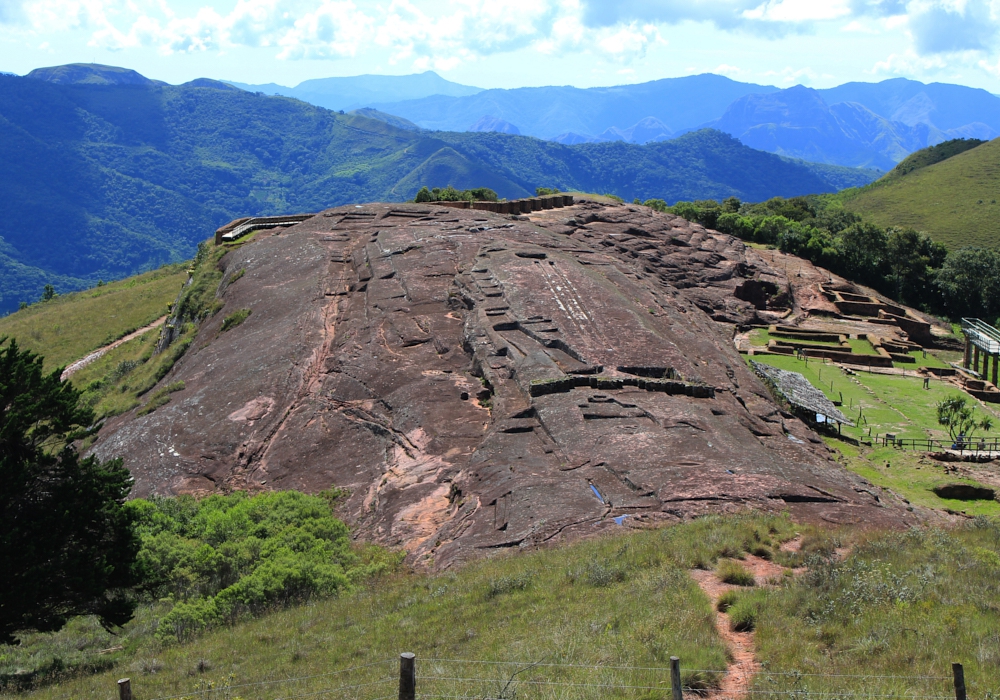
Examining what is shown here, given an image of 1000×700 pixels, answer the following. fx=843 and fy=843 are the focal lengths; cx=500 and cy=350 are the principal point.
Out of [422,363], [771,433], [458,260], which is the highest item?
[458,260]

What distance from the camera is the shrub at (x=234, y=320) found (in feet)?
102

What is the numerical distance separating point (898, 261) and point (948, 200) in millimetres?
49696

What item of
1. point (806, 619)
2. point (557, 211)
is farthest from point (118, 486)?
point (557, 211)

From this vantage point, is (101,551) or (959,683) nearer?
(959,683)

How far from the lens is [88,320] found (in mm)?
56094

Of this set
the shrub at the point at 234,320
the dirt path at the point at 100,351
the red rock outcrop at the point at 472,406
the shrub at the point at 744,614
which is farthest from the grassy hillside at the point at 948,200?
the shrub at the point at 744,614

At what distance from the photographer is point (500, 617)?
A: 12.1 metres

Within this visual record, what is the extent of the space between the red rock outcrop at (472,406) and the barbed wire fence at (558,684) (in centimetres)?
521

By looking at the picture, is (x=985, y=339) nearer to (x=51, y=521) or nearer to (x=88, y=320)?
(x=51, y=521)

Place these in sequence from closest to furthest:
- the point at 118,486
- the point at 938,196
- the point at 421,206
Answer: the point at 118,486
the point at 421,206
the point at 938,196

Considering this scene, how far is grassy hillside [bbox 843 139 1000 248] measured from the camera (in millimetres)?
110125

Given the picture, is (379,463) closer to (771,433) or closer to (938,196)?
(771,433)

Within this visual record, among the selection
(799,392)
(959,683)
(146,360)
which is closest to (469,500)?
(959,683)

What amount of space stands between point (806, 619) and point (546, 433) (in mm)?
9672
